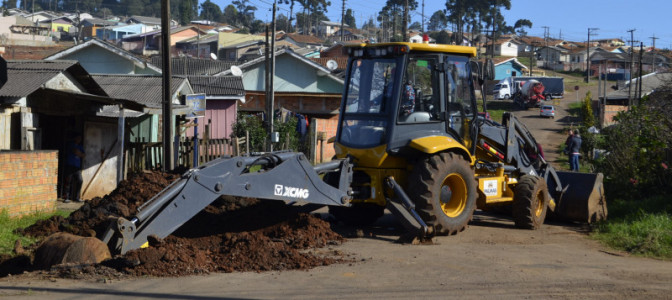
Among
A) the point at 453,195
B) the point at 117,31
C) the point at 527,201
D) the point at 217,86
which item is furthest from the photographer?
the point at 117,31

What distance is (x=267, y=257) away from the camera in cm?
960

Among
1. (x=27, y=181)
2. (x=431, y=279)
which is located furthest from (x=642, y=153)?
(x=27, y=181)

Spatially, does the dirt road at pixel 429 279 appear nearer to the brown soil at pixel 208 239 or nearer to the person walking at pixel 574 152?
the brown soil at pixel 208 239

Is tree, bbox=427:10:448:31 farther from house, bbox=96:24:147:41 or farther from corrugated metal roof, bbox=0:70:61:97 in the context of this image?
corrugated metal roof, bbox=0:70:61:97

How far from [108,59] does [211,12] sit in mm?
144694

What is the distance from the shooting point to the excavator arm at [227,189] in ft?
28.9

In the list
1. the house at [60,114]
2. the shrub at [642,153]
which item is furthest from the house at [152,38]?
the shrub at [642,153]

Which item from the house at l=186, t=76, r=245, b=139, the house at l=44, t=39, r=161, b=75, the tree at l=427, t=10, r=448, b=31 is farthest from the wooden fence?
the tree at l=427, t=10, r=448, b=31

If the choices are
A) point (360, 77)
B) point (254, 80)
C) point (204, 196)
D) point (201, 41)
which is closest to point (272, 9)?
point (254, 80)

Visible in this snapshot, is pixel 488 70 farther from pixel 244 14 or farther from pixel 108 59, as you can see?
pixel 244 14

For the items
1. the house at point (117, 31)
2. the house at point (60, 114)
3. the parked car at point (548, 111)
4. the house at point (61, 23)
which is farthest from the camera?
the house at point (61, 23)

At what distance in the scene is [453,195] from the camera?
1234 centimetres

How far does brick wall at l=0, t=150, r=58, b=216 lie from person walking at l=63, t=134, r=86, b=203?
3.17 metres

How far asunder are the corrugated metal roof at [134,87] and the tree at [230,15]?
13565 cm
